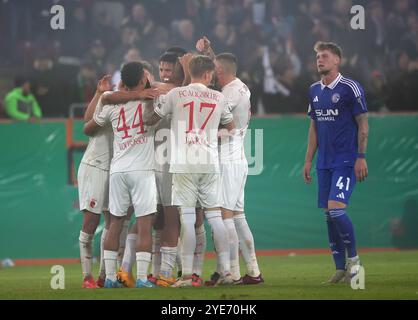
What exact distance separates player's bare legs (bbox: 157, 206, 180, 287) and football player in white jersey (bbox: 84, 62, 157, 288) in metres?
0.24

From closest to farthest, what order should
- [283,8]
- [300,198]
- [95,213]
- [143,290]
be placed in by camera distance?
1. [143,290]
2. [95,213]
3. [300,198]
4. [283,8]

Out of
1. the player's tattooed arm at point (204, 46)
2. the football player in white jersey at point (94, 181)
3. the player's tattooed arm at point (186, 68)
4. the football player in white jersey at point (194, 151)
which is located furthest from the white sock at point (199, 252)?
the player's tattooed arm at point (204, 46)

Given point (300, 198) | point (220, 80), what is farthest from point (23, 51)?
point (220, 80)

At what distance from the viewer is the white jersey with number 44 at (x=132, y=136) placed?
10.3 metres

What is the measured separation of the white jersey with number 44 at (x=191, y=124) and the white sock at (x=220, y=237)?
1.50ft

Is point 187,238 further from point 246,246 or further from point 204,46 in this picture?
point 204,46

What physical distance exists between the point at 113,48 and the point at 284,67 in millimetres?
3273

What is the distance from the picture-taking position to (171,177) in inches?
423

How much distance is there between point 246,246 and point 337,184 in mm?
1190

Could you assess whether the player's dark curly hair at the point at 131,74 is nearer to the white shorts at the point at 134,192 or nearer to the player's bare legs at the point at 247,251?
the white shorts at the point at 134,192

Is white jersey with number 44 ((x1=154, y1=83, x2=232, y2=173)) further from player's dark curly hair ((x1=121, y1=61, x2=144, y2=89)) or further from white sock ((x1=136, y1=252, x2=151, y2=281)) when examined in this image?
white sock ((x1=136, y1=252, x2=151, y2=281))

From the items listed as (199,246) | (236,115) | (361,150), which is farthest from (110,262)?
(361,150)

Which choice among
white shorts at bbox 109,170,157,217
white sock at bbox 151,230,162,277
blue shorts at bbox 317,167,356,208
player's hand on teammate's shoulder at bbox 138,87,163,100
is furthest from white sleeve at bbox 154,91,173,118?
blue shorts at bbox 317,167,356,208

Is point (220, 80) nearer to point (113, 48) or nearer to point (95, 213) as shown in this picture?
point (95, 213)
